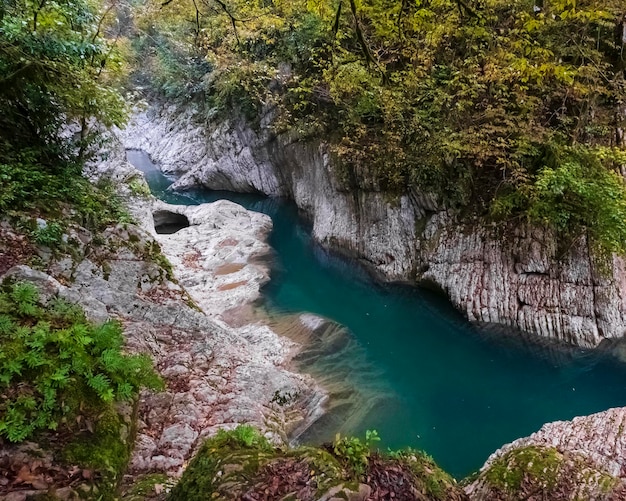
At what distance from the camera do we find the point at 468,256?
34.4 feet

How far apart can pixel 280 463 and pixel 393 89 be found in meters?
9.85

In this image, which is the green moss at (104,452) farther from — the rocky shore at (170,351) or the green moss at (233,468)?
the green moss at (233,468)

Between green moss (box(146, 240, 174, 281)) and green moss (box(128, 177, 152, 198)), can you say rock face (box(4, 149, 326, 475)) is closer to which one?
green moss (box(146, 240, 174, 281))

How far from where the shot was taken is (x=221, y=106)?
2034cm

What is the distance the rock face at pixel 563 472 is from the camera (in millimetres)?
4207

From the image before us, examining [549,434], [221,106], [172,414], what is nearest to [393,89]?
[549,434]

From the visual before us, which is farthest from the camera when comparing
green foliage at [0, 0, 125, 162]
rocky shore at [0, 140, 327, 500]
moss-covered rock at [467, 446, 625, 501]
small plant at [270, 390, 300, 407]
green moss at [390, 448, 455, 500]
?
small plant at [270, 390, 300, 407]

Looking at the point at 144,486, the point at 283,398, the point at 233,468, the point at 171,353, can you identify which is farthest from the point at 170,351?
the point at 233,468

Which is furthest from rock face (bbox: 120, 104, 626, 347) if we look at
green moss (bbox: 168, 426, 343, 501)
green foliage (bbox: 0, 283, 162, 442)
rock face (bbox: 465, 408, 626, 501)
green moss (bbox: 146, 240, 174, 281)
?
green moss (bbox: 168, 426, 343, 501)

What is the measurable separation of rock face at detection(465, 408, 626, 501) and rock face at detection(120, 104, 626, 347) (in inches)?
174

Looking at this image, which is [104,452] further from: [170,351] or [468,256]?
[468,256]

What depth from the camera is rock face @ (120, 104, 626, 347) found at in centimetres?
920

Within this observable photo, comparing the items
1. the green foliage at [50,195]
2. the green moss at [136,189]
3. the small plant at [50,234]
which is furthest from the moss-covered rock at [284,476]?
the green moss at [136,189]

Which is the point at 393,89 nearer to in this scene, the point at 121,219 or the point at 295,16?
the point at 295,16
